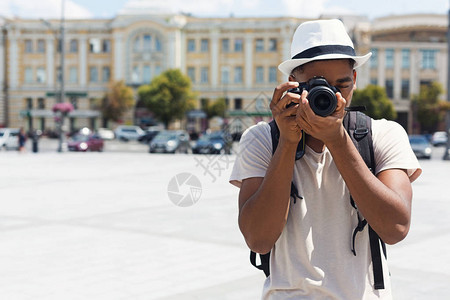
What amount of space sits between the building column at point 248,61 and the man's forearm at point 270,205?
61191 millimetres

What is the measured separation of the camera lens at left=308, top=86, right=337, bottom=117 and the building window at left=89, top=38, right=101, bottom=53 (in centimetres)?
6491

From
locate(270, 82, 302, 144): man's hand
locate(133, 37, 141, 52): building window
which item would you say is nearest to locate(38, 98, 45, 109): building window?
locate(133, 37, 141, 52): building window

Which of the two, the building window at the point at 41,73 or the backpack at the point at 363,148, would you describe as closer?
the backpack at the point at 363,148

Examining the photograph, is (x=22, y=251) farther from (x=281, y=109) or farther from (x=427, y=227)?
(x=281, y=109)

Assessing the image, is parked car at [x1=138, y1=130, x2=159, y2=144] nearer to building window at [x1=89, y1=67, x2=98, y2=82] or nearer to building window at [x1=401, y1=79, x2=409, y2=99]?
building window at [x1=89, y1=67, x2=98, y2=82]

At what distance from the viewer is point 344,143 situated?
1768mm

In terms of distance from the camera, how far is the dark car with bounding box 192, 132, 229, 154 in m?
32.8

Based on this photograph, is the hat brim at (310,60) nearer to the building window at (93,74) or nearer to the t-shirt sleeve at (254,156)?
the t-shirt sleeve at (254,156)

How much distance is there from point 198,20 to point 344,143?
62.5 metres

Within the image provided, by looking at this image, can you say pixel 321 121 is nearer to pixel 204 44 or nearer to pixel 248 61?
pixel 248 61

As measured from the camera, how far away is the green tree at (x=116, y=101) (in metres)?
59.9

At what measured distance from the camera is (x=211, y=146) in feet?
110

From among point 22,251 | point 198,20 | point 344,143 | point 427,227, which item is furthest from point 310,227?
point 198,20

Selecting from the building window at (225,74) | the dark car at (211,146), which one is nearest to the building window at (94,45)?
the building window at (225,74)
